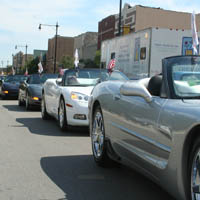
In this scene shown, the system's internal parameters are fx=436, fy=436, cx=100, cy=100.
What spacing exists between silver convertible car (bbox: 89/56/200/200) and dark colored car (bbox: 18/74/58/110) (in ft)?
31.2

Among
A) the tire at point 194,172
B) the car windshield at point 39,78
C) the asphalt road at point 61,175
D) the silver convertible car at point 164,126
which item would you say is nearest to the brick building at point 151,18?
the car windshield at point 39,78

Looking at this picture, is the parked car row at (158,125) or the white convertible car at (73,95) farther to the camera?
the white convertible car at (73,95)

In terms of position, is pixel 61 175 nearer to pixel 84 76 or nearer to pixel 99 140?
pixel 99 140

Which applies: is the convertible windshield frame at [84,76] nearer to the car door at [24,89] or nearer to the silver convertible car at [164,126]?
the silver convertible car at [164,126]

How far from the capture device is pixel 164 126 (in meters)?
3.57

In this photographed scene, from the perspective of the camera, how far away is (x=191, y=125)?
3184mm

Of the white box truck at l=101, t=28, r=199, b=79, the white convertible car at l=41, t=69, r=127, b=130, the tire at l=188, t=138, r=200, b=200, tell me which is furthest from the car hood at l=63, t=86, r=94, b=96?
the white box truck at l=101, t=28, r=199, b=79

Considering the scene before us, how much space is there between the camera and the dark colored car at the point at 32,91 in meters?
14.5

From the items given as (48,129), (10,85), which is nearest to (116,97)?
(48,129)

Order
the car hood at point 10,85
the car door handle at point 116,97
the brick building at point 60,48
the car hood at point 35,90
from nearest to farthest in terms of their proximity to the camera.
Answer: the car door handle at point 116,97
the car hood at point 35,90
the car hood at point 10,85
the brick building at point 60,48

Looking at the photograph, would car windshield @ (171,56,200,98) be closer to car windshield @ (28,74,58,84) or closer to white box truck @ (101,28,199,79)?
car windshield @ (28,74,58,84)

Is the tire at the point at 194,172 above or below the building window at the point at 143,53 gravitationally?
below

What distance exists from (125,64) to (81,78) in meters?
10.4

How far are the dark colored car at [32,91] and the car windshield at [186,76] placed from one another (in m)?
10.8
